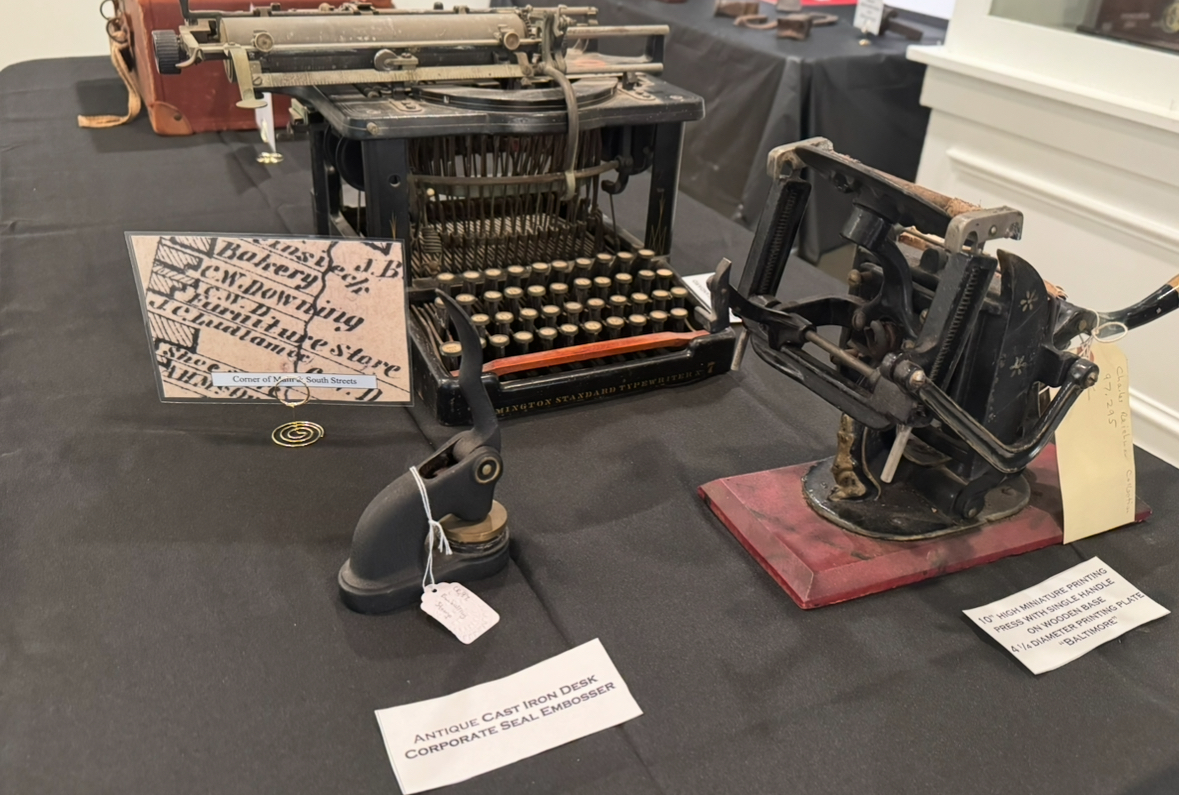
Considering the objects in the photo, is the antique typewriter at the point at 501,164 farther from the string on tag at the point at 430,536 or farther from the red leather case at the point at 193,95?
the red leather case at the point at 193,95

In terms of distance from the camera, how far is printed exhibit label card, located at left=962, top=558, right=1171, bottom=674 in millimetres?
964

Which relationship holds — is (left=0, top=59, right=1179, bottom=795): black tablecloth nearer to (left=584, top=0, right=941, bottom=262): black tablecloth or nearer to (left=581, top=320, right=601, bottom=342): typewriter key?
(left=581, top=320, right=601, bottom=342): typewriter key

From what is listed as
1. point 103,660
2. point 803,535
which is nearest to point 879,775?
point 803,535

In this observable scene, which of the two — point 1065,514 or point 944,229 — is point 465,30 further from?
point 1065,514

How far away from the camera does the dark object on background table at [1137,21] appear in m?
1.77

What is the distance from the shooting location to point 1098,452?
3.61 feet

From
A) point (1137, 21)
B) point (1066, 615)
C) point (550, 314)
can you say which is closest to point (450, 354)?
point (550, 314)

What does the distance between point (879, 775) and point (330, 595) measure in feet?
1.82

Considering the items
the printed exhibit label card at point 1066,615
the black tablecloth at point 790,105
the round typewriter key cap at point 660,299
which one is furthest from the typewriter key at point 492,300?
the black tablecloth at point 790,105

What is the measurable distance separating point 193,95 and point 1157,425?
228cm

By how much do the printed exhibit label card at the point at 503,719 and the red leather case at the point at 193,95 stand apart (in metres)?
1.81

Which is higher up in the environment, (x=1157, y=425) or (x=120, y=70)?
(x=120, y=70)

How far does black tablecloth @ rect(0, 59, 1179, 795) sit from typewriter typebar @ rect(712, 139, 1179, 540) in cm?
11

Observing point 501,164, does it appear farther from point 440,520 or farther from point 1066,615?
point 1066,615
